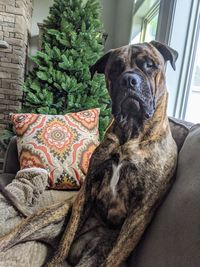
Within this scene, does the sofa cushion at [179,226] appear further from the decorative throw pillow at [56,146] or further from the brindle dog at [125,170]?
the decorative throw pillow at [56,146]

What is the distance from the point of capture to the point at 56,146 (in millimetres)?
1488

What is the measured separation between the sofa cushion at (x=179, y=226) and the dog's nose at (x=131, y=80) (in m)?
0.29

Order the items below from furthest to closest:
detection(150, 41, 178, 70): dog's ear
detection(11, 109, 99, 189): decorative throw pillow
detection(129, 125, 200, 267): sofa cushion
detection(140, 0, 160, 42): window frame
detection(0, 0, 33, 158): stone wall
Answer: detection(0, 0, 33, 158): stone wall
detection(140, 0, 160, 42): window frame
detection(11, 109, 99, 189): decorative throw pillow
detection(150, 41, 178, 70): dog's ear
detection(129, 125, 200, 267): sofa cushion

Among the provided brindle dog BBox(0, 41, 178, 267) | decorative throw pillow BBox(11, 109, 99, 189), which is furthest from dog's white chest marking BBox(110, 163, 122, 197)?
decorative throw pillow BBox(11, 109, 99, 189)

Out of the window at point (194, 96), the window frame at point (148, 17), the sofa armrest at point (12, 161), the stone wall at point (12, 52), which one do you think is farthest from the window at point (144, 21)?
the sofa armrest at point (12, 161)

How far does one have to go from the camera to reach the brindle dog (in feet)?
2.64

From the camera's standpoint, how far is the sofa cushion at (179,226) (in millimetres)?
614

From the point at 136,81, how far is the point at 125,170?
0.96 ft

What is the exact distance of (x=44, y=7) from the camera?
3682 millimetres

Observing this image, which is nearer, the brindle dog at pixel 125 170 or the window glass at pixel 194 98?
the brindle dog at pixel 125 170

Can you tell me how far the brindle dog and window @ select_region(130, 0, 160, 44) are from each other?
173 cm

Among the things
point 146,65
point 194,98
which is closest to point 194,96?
point 194,98

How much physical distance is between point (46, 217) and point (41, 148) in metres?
0.60

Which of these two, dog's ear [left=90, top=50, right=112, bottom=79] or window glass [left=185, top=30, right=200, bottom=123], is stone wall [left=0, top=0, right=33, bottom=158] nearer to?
window glass [left=185, top=30, right=200, bottom=123]
